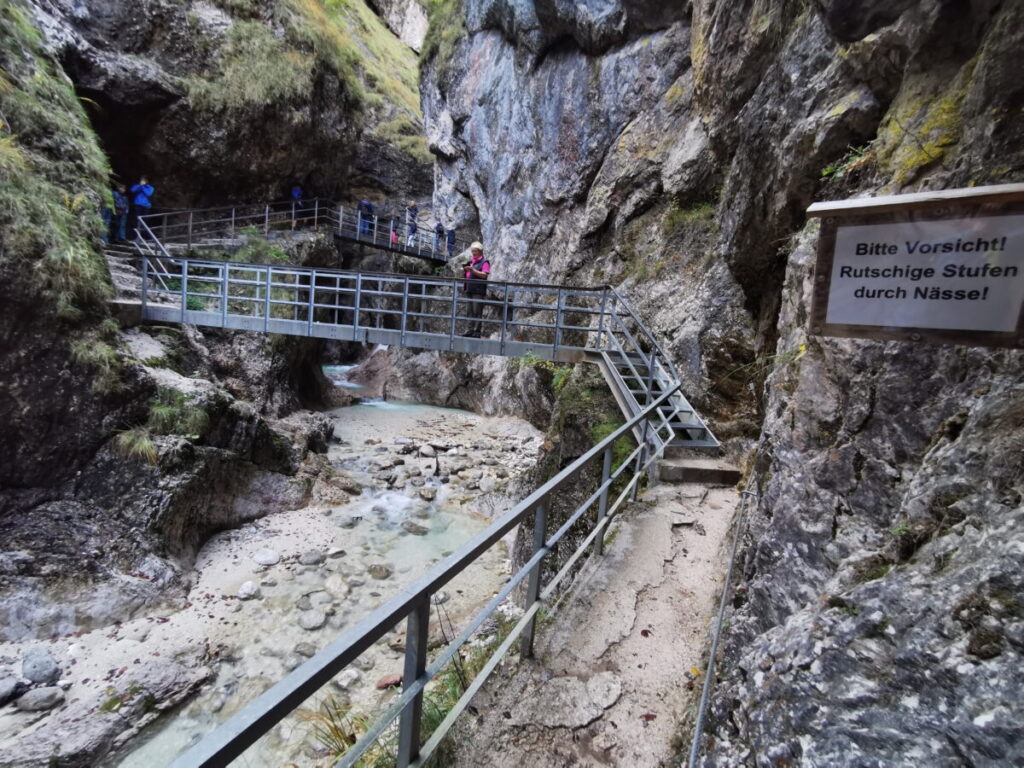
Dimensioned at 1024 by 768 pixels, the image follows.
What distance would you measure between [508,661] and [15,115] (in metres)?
11.4

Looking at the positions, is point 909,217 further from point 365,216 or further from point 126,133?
point 365,216

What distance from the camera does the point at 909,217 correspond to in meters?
1.63

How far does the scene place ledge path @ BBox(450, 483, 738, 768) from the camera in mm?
2107

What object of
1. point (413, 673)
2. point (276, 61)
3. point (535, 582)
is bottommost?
point (535, 582)

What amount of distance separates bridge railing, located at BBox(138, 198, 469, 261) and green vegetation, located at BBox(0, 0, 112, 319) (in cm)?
365

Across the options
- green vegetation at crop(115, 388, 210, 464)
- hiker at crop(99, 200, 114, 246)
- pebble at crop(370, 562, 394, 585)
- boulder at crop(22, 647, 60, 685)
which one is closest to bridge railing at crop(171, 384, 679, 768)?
pebble at crop(370, 562, 394, 585)

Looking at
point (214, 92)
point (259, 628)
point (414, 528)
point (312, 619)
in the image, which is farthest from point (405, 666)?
point (214, 92)

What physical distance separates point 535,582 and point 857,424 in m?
1.75

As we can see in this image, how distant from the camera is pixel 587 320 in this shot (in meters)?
10.9

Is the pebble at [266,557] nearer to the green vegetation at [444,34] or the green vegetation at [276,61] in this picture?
the green vegetation at [276,61]

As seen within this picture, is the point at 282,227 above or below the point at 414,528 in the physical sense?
above

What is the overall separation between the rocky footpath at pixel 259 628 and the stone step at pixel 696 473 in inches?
116

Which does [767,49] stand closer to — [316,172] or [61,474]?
[61,474]

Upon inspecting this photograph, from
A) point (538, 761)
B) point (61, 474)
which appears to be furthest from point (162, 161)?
point (538, 761)
